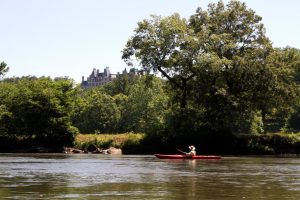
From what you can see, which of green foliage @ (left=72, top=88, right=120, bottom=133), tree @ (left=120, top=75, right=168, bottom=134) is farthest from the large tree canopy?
green foliage @ (left=72, top=88, right=120, bottom=133)

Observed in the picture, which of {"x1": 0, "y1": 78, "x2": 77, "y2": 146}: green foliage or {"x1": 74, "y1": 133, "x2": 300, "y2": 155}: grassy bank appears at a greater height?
{"x1": 0, "y1": 78, "x2": 77, "y2": 146}: green foliage

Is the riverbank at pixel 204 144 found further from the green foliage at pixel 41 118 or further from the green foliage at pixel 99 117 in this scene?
the green foliage at pixel 99 117

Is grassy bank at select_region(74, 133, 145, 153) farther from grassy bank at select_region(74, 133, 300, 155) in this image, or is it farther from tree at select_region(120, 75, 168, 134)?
tree at select_region(120, 75, 168, 134)

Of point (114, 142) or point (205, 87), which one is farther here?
point (114, 142)

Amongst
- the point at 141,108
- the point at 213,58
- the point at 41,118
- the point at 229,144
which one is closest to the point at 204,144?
the point at 229,144

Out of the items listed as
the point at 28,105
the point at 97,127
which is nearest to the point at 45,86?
the point at 28,105

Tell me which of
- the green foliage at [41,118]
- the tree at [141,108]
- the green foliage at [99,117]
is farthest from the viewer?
the green foliage at [99,117]

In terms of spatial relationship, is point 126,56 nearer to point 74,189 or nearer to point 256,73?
point 256,73

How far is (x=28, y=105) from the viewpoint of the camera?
7294 centimetres

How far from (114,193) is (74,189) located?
2.05 meters

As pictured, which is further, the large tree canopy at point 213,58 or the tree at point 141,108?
the tree at point 141,108

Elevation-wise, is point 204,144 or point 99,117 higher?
point 99,117

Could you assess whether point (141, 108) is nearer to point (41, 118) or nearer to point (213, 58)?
point (41, 118)

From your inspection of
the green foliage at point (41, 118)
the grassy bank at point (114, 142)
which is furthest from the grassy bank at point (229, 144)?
the green foliage at point (41, 118)
